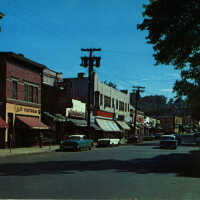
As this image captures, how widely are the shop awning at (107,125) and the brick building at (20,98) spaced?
18897 mm

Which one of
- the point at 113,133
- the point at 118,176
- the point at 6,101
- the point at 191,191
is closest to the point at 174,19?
the point at 118,176

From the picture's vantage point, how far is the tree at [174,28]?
20.9m

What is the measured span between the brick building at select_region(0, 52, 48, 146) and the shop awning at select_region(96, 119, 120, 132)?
62.0ft

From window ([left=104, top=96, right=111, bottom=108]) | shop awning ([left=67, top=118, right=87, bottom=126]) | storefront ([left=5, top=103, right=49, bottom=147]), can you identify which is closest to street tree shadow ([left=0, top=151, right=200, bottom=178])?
storefront ([left=5, top=103, right=49, bottom=147])

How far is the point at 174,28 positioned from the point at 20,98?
21.5 meters

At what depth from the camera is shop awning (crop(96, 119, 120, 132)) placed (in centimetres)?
6075

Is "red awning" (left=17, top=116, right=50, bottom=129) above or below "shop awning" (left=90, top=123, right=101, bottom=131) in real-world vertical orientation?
above

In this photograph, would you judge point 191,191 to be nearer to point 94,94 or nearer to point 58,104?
point 58,104

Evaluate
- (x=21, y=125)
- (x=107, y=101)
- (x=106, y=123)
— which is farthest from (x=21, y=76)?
(x=107, y=101)

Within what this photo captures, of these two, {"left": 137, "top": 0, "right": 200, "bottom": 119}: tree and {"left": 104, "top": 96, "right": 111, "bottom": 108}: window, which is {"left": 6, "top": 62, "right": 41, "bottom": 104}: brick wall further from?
{"left": 104, "top": 96, "right": 111, "bottom": 108}: window

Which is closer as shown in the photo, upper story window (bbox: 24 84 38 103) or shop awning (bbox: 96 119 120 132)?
upper story window (bbox: 24 84 38 103)

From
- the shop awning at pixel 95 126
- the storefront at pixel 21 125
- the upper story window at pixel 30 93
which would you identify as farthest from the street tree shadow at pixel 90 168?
the shop awning at pixel 95 126

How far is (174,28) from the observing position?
21.3m

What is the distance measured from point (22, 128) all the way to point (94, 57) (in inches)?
527
